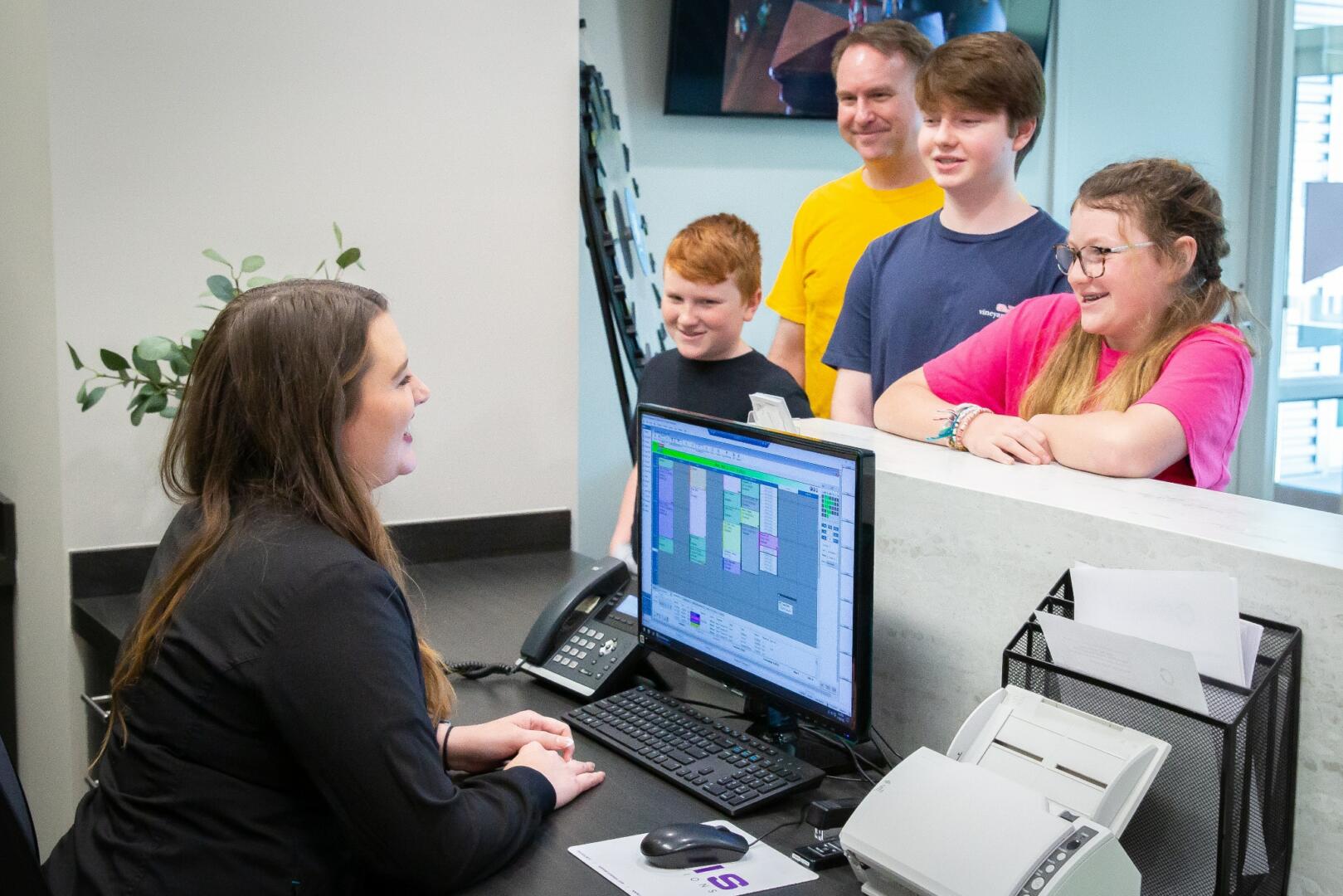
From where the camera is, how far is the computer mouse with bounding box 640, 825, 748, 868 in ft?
4.05

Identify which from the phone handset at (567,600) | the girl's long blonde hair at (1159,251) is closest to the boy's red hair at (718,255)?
the phone handset at (567,600)

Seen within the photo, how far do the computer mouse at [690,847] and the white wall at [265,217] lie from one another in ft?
4.53

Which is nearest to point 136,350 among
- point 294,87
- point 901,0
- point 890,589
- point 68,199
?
point 68,199

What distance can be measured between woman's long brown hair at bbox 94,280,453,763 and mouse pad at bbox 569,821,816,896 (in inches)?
13.2

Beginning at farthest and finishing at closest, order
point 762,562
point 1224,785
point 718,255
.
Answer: point 718,255
point 762,562
point 1224,785

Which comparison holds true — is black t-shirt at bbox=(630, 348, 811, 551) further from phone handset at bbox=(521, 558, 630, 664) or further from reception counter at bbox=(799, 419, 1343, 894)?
reception counter at bbox=(799, 419, 1343, 894)

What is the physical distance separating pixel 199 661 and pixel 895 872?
2.17 ft

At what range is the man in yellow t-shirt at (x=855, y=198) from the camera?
270 cm

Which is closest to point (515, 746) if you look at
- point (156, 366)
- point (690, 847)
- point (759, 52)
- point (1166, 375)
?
point (690, 847)

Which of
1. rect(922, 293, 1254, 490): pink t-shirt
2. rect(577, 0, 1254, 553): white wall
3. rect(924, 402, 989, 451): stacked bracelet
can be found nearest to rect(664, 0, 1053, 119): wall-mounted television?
rect(577, 0, 1254, 553): white wall

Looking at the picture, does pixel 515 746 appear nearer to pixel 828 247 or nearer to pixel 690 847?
pixel 690 847

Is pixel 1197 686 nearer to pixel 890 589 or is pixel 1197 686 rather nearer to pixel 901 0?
pixel 890 589

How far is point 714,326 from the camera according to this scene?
2432mm

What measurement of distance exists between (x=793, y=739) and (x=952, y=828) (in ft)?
1.54
